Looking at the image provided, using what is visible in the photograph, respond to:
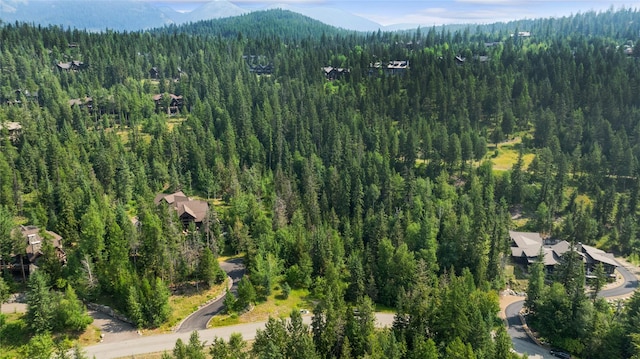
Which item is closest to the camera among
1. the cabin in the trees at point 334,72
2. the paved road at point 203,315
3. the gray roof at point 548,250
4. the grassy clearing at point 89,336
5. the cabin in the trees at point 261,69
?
the grassy clearing at point 89,336

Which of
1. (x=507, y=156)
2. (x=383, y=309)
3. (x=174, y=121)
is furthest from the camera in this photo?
(x=174, y=121)

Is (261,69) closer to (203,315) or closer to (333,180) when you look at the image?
(333,180)

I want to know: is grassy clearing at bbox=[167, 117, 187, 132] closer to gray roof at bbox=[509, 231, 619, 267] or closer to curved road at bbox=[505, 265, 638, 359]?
gray roof at bbox=[509, 231, 619, 267]

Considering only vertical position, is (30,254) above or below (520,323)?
above

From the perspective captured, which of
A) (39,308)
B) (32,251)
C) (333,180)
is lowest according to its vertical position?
(333,180)

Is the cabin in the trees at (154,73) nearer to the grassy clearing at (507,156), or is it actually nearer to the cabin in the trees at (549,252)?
the grassy clearing at (507,156)

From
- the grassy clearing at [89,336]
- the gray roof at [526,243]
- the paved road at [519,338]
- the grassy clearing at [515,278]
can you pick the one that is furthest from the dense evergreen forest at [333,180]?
the gray roof at [526,243]

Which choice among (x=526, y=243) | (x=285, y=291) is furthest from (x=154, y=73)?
(x=526, y=243)

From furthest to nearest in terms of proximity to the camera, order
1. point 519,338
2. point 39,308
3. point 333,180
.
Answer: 1. point 333,180
2. point 519,338
3. point 39,308
